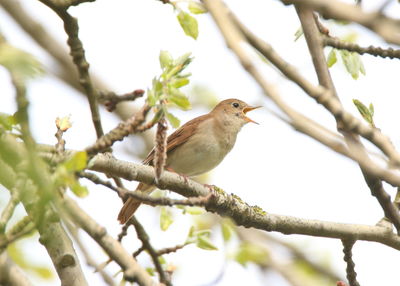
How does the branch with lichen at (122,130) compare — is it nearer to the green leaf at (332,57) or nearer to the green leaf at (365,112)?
the green leaf at (365,112)

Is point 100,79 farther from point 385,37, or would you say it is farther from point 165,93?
A: point 385,37

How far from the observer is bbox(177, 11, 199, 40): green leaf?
144 inches

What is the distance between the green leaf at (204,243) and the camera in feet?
10.8

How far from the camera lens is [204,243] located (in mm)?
3322

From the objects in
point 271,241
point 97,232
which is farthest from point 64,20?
point 271,241

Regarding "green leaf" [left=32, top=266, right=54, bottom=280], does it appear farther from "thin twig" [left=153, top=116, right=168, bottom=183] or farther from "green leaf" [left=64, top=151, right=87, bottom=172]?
"green leaf" [left=64, top=151, right=87, bottom=172]

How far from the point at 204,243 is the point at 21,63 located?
1950mm

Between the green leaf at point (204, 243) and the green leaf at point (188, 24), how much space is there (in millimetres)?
1127

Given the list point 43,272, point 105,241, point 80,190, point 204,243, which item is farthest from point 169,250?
point 80,190

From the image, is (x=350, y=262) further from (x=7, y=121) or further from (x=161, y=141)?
(x=7, y=121)

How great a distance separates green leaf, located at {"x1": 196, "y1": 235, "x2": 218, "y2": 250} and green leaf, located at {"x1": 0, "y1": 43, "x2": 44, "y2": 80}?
1827mm

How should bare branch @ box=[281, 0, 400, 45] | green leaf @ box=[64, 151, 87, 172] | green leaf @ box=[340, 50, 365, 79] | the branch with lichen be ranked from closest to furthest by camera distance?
bare branch @ box=[281, 0, 400, 45]
green leaf @ box=[64, 151, 87, 172]
the branch with lichen
green leaf @ box=[340, 50, 365, 79]

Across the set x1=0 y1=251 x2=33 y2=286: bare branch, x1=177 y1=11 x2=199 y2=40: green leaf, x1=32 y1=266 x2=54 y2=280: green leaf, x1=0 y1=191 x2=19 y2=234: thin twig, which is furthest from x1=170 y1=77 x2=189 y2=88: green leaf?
x1=32 y1=266 x2=54 y2=280: green leaf

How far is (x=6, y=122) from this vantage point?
2732 mm
